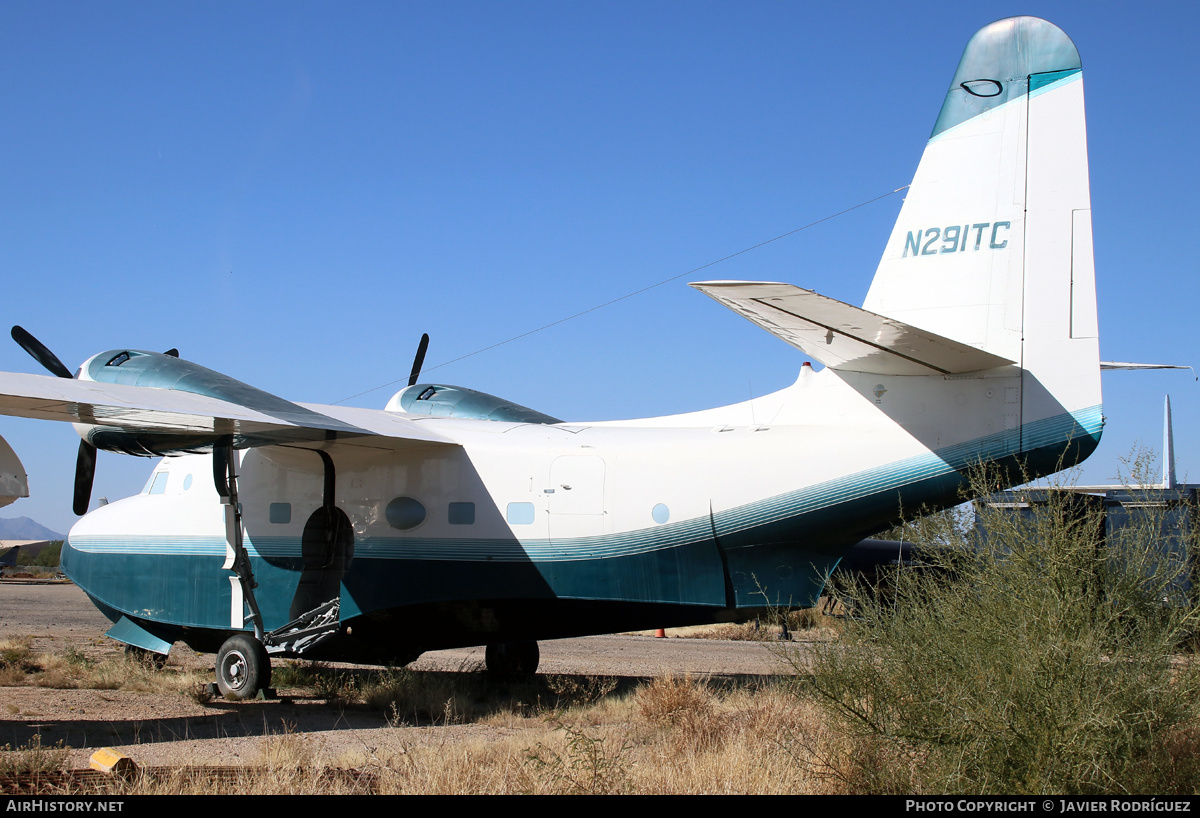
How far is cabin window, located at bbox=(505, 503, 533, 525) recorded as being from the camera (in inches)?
434

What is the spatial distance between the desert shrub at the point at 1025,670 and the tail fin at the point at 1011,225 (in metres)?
2.44

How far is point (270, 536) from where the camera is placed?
12602 mm

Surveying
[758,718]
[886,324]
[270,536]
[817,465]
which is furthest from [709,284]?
[270,536]

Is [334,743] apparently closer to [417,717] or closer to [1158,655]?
[417,717]

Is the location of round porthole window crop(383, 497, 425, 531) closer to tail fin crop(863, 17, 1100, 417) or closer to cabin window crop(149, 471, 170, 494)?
cabin window crop(149, 471, 170, 494)

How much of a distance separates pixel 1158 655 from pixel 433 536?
26.3 ft

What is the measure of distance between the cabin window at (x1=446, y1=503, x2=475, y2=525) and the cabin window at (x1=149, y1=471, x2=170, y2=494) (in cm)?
544

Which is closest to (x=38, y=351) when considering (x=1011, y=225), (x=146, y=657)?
(x=146, y=657)

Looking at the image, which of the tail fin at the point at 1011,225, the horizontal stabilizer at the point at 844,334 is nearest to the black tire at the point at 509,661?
the horizontal stabilizer at the point at 844,334

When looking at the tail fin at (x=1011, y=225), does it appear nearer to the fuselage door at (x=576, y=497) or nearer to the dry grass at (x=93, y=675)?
the fuselage door at (x=576, y=497)

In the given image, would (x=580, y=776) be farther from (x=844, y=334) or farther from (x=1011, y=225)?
(x=1011, y=225)

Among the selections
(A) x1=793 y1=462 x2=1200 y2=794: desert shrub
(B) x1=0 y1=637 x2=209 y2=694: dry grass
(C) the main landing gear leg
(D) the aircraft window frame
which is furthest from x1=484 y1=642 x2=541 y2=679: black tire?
(A) x1=793 y1=462 x2=1200 y2=794: desert shrub

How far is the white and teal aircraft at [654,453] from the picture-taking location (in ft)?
28.9

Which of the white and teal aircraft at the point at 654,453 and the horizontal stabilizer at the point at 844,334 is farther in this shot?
the white and teal aircraft at the point at 654,453
